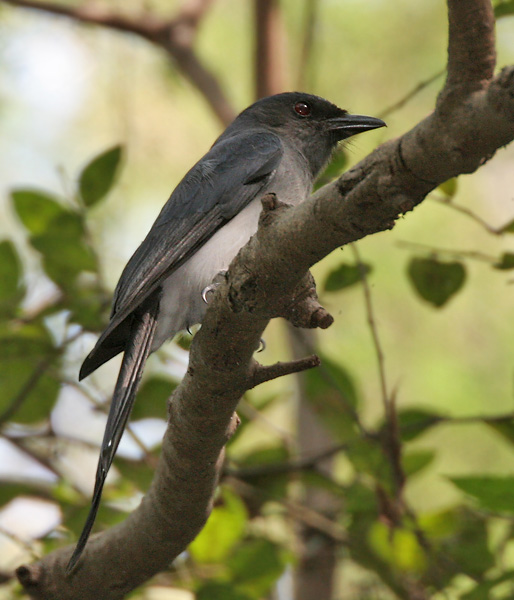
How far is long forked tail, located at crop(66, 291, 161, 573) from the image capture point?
98.6 inches

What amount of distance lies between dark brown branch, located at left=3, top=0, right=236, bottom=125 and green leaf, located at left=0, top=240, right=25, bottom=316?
203cm

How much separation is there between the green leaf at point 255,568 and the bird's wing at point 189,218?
1.03m

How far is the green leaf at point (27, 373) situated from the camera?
3.91 m

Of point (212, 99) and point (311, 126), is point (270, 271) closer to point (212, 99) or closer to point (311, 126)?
point (311, 126)

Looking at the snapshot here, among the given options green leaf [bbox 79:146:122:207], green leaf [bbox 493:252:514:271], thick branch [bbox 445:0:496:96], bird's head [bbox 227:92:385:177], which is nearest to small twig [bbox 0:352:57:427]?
green leaf [bbox 79:146:122:207]

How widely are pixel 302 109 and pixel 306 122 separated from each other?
0.08 metres

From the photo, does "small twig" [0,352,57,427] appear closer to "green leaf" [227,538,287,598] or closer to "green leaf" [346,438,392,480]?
"green leaf" [227,538,287,598]

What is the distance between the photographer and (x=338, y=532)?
420cm

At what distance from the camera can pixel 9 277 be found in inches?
155

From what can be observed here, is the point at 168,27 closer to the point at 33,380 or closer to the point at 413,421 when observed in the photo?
the point at 33,380

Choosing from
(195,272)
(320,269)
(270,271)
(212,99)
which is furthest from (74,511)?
(320,269)

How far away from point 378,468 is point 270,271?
1872 mm

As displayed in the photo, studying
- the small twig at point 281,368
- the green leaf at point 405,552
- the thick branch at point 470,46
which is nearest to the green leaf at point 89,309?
the green leaf at point 405,552

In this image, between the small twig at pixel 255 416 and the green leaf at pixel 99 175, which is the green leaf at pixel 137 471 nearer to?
the small twig at pixel 255 416
